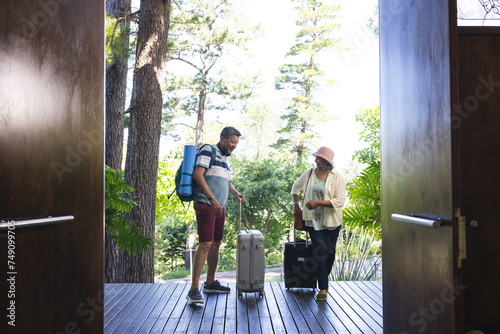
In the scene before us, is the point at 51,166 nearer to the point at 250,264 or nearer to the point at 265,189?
the point at 250,264

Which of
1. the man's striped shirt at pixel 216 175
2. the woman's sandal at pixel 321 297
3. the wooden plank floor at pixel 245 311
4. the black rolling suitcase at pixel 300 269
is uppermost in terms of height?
the man's striped shirt at pixel 216 175

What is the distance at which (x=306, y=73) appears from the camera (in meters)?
19.5

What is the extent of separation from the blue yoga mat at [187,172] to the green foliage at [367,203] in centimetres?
280

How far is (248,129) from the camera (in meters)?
26.2

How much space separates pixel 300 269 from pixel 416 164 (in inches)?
119

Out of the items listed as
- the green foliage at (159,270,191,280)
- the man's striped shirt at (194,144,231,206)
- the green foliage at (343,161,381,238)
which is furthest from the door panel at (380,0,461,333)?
the green foliage at (159,270,191,280)

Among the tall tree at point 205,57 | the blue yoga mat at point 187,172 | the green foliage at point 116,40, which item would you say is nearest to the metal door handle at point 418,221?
the blue yoga mat at point 187,172

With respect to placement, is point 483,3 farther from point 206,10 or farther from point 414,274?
point 206,10

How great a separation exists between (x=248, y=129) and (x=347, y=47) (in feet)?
26.1

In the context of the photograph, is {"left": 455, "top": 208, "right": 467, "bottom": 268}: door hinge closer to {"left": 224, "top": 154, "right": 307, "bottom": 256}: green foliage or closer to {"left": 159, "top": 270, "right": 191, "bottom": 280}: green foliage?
{"left": 224, "top": 154, "right": 307, "bottom": 256}: green foliage

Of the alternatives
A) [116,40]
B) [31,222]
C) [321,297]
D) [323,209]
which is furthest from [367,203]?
[31,222]

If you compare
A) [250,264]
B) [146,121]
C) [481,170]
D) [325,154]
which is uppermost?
[146,121]

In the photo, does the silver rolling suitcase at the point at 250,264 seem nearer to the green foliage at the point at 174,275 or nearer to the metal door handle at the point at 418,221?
the metal door handle at the point at 418,221

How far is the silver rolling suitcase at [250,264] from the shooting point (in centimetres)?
487
